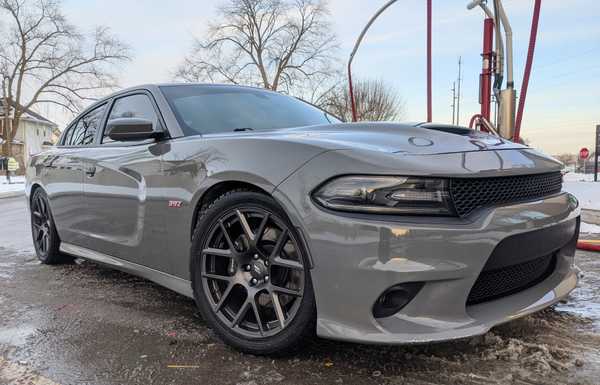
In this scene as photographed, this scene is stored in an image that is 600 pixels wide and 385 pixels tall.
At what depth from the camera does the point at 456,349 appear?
2.32 m

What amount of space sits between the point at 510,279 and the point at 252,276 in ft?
3.88

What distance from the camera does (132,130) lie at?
2793 millimetres

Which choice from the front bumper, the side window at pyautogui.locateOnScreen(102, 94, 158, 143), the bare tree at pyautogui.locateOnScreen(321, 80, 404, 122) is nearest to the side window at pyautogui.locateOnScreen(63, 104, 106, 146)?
the side window at pyautogui.locateOnScreen(102, 94, 158, 143)

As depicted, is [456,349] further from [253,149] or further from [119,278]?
[119,278]

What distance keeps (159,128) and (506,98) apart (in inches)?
186

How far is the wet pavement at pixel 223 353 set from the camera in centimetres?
208

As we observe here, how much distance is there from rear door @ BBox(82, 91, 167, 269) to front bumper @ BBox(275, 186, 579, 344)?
1162 millimetres

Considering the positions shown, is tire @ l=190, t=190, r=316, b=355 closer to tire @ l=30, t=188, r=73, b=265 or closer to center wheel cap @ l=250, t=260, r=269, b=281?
center wheel cap @ l=250, t=260, r=269, b=281

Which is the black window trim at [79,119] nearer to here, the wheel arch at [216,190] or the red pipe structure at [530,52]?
the wheel arch at [216,190]

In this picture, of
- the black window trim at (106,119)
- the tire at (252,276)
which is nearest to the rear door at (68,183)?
the black window trim at (106,119)

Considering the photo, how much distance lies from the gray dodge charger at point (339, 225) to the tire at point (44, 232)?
143cm

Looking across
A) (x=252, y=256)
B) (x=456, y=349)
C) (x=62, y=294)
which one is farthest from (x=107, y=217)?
(x=456, y=349)

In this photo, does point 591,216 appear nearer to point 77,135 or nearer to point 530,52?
point 530,52

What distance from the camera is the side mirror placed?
110 inches
